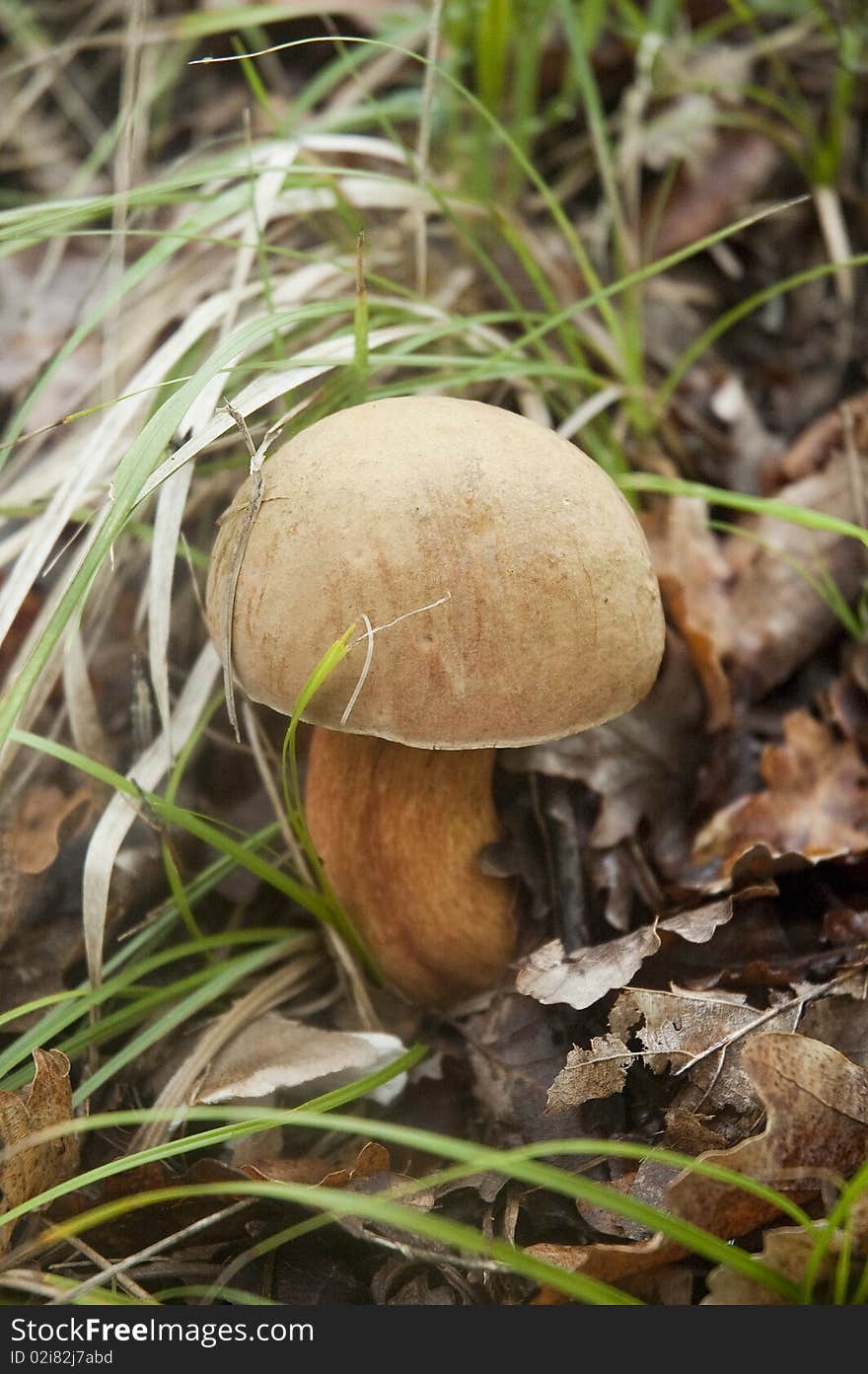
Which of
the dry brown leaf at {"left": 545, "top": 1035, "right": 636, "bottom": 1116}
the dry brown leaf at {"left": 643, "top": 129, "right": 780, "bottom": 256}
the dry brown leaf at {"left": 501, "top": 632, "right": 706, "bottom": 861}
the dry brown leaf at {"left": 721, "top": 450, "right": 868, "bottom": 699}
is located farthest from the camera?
the dry brown leaf at {"left": 643, "top": 129, "right": 780, "bottom": 256}

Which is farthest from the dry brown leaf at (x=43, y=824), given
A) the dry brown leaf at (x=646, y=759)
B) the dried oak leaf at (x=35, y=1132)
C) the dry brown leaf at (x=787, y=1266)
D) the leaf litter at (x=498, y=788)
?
the dry brown leaf at (x=787, y=1266)

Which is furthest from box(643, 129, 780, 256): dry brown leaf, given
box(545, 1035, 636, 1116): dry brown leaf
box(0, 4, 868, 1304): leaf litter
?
box(545, 1035, 636, 1116): dry brown leaf

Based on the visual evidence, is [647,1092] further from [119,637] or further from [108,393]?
[108,393]

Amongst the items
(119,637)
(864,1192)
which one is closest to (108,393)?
(119,637)

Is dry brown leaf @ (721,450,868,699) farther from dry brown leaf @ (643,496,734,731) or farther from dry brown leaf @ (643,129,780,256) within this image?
dry brown leaf @ (643,129,780,256)

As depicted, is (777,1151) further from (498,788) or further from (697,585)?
(697,585)

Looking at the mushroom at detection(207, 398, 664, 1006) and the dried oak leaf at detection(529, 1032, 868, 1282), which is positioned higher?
the mushroom at detection(207, 398, 664, 1006)

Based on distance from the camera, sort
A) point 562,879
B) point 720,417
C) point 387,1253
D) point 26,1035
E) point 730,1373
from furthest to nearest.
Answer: point 720,417, point 562,879, point 26,1035, point 387,1253, point 730,1373
